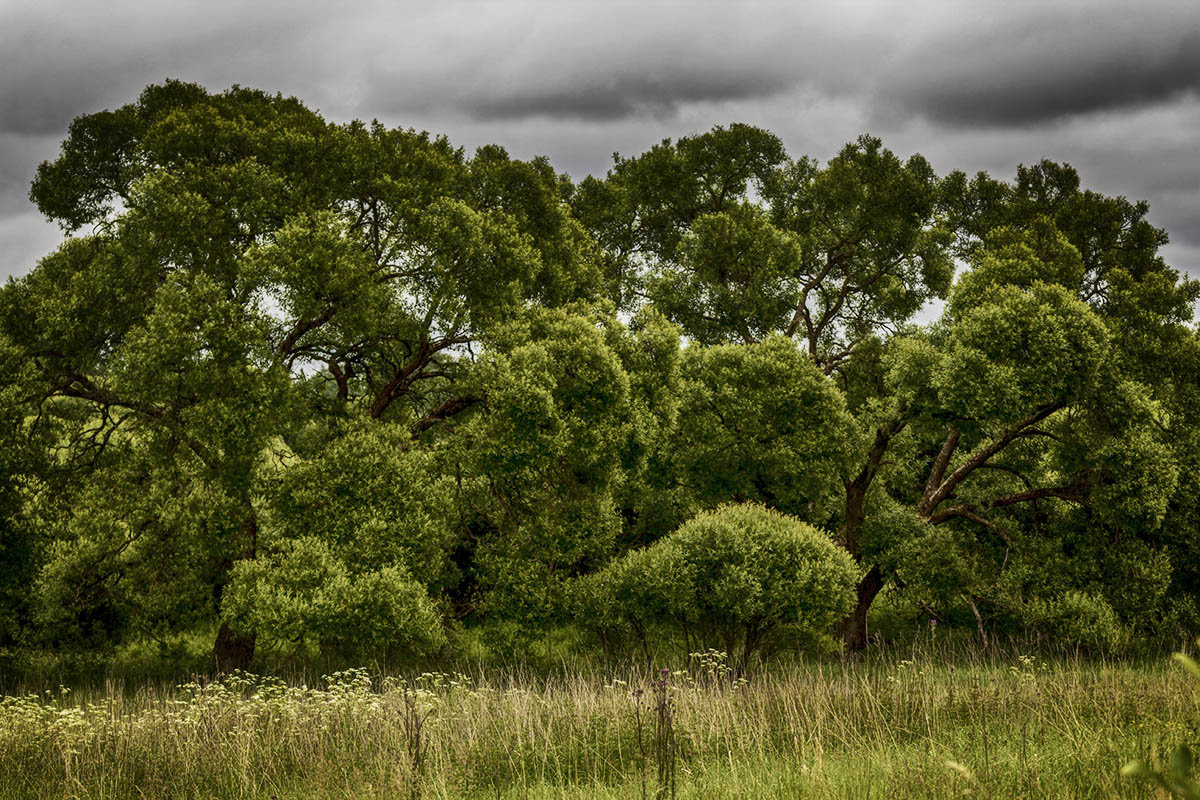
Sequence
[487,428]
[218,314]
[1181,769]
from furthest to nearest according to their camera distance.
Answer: [487,428], [218,314], [1181,769]

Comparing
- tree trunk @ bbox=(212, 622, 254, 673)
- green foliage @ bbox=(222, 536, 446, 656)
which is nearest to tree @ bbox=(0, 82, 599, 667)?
tree trunk @ bbox=(212, 622, 254, 673)

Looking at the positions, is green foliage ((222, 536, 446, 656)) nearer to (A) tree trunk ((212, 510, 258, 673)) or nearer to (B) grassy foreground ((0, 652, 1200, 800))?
(A) tree trunk ((212, 510, 258, 673))

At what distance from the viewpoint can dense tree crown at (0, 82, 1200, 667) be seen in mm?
17844

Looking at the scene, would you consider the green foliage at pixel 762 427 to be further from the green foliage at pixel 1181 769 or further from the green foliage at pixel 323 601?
the green foliage at pixel 1181 769

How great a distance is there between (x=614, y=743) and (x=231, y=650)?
44.7 feet

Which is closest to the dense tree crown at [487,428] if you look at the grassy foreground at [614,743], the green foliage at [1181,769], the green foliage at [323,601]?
the green foliage at [323,601]

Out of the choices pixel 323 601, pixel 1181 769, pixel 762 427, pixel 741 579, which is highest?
pixel 762 427

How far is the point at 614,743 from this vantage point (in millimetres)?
10344

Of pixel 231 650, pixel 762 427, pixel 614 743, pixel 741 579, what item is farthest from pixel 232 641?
pixel 762 427

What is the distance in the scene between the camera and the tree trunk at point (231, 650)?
20.2 meters

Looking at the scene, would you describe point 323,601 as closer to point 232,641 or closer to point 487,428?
point 487,428

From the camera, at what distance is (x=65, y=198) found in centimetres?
2097

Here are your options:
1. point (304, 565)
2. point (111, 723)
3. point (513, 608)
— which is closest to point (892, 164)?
point (513, 608)

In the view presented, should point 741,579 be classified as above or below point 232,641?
above
